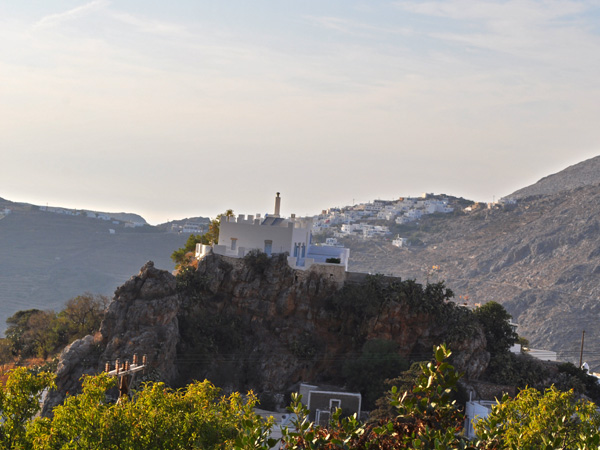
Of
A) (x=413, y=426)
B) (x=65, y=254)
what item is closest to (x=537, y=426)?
(x=413, y=426)

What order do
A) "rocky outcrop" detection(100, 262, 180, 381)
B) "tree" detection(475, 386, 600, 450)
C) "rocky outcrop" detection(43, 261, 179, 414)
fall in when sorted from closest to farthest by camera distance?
"tree" detection(475, 386, 600, 450) < "rocky outcrop" detection(43, 261, 179, 414) < "rocky outcrop" detection(100, 262, 180, 381)

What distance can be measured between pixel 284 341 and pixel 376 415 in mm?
10858

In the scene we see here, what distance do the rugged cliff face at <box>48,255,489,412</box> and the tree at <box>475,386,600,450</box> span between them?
60.2ft

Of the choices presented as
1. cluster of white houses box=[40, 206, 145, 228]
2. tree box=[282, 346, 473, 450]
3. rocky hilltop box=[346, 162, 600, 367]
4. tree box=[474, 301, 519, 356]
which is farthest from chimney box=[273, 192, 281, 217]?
cluster of white houses box=[40, 206, 145, 228]

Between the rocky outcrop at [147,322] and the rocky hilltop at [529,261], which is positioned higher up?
the rocky hilltop at [529,261]

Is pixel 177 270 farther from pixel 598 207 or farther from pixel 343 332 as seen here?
pixel 598 207

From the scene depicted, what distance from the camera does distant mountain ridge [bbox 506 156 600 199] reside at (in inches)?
6929

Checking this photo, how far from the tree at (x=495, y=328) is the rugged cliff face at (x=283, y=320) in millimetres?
1721

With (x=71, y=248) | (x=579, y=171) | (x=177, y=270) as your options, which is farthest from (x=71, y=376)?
(x=579, y=171)

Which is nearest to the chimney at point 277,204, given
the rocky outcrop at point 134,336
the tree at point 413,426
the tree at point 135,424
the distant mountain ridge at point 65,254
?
the rocky outcrop at point 134,336

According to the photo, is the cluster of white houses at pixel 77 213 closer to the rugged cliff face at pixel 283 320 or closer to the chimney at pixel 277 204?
the chimney at pixel 277 204

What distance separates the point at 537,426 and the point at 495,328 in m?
33.1

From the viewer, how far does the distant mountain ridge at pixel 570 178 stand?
17600cm

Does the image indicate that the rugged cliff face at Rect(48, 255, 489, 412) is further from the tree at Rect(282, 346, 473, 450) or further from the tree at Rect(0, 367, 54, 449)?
the tree at Rect(282, 346, 473, 450)
